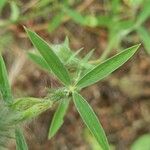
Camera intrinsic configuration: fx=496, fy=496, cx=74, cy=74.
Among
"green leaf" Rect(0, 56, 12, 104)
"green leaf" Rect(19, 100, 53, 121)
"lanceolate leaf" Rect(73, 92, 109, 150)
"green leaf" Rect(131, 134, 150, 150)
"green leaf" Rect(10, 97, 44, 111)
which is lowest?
"green leaf" Rect(131, 134, 150, 150)

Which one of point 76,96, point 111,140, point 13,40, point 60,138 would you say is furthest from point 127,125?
point 76,96

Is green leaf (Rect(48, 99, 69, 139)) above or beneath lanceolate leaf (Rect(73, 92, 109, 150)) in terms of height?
above

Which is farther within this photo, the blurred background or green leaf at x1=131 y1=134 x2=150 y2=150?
the blurred background

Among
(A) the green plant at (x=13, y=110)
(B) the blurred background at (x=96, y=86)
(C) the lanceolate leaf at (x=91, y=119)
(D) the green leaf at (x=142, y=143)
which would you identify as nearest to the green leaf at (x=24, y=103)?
(A) the green plant at (x=13, y=110)

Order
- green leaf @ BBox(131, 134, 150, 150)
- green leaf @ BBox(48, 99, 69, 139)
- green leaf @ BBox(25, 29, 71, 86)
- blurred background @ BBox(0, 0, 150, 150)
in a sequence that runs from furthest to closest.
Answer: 1. blurred background @ BBox(0, 0, 150, 150)
2. green leaf @ BBox(131, 134, 150, 150)
3. green leaf @ BBox(48, 99, 69, 139)
4. green leaf @ BBox(25, 29, 71, 86)

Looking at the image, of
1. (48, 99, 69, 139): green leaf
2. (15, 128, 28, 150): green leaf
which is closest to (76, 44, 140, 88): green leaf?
(48, 99, 69, 139): green leaf

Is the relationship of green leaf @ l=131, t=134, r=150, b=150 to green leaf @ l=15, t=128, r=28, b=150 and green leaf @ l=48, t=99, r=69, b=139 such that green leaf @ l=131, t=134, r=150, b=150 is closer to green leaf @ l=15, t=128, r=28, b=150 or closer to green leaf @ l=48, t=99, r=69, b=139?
green leaf @ l=48, t=99, r=69, b=139

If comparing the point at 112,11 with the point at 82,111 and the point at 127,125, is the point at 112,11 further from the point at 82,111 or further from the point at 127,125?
the point at 82,111

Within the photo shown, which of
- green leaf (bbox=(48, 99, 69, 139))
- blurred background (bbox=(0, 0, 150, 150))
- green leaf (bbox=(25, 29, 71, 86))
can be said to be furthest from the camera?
blurred background (bbox=(0, 0, 150, 150))
